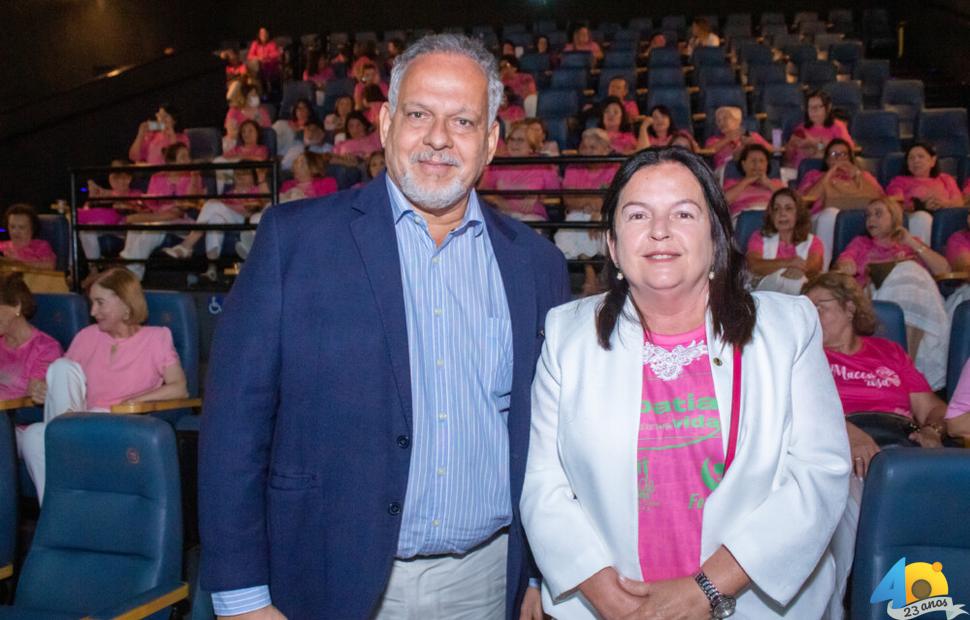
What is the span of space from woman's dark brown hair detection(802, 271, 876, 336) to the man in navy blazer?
5.78ft

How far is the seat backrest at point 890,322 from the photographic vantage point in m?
3.05

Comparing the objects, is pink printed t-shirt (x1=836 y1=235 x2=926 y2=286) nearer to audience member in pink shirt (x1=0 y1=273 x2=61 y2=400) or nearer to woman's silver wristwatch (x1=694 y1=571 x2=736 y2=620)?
woman's silver wristwatch (x1=694 y1=571 x2=736 y2=620)

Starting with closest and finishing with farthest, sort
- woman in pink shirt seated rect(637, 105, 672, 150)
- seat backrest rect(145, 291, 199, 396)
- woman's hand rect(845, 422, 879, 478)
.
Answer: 1. woman's hand rect(845, 422, 879, 478)
2. seat backrest rect(145, 291, 199, 396)
3. woman in pink shirt seated rect(637, 105, 672, 150)

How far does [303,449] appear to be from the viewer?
54.6 inches

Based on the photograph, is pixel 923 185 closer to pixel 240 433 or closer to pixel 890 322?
pixel 890 322

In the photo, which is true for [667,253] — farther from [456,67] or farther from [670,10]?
[670,10]

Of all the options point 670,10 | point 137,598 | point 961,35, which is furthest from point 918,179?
point 670,10

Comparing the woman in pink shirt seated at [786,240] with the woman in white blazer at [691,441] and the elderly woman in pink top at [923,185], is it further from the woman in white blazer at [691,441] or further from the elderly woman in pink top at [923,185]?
the woman in white blazer at [691,441]

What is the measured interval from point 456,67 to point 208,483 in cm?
79

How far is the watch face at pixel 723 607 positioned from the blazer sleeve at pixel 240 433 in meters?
0.70

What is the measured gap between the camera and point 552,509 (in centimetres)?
140

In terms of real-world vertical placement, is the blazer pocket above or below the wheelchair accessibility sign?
above

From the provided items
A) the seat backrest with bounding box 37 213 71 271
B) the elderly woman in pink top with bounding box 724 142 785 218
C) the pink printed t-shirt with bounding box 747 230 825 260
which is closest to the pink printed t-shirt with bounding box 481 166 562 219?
the elderly woman in pink top with bounding box 724 142 785 218

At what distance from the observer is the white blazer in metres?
1.32
